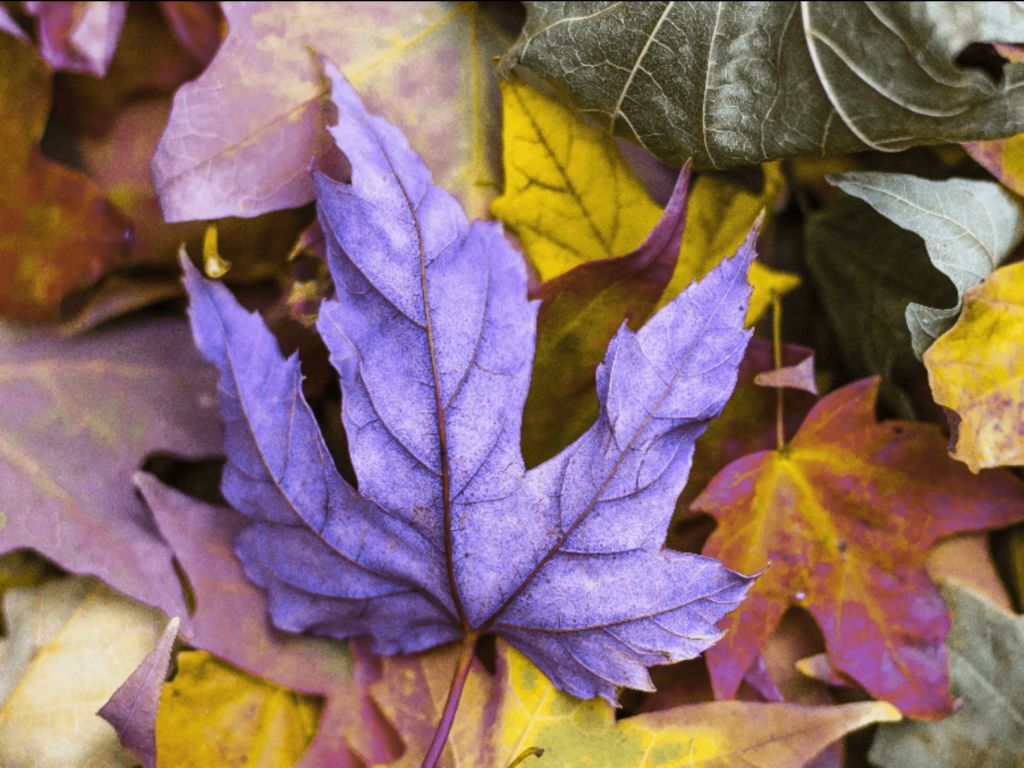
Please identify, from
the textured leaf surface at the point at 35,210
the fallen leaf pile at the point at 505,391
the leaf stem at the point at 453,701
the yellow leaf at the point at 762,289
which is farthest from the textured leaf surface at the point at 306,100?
the leaf stem at the point at 453,701

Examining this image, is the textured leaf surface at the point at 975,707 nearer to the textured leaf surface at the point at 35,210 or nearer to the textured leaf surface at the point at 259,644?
the textured leaf surface at the point at 259,644

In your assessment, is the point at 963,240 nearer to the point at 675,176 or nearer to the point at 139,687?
the point at 675,176

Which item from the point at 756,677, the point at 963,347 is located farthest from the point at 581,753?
the point at 963,347

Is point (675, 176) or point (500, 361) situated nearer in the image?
point (500, 361)

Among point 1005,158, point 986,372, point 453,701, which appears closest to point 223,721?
point 453,701

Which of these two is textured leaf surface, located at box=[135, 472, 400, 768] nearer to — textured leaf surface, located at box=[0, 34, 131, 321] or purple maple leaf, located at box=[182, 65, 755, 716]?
purple maple leaf, located at box=[182, 65, 755, 716]
